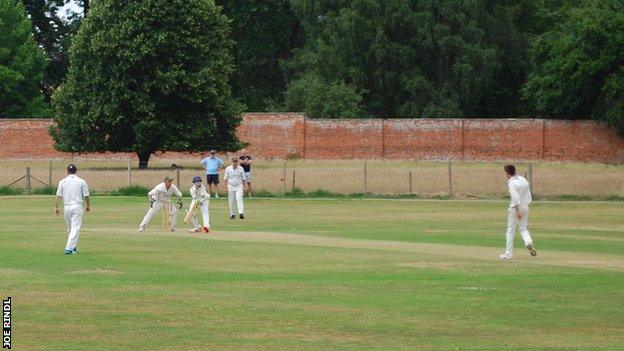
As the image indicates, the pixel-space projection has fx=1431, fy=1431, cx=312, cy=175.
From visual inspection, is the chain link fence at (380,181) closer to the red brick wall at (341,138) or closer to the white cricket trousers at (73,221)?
the red brick wall at (341,138)

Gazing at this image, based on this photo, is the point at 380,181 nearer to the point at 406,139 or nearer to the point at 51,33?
the point at 406,139

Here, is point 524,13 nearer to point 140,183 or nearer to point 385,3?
point 385,3

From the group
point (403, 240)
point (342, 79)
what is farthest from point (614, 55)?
point (403, 240)

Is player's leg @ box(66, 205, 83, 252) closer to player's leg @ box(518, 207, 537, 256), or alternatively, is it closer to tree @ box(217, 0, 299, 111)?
player's leg @ box(518, 207, 537, 256)

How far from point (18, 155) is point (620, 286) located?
64.4 meters

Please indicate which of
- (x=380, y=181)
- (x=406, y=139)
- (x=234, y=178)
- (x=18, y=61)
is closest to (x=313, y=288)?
(x=234, y=178)

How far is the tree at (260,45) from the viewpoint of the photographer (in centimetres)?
9975

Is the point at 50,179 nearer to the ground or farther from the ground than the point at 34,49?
nearer to the ground

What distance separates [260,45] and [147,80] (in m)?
35.0

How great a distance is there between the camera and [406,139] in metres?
83.6

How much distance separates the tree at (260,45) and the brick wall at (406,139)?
613 inches

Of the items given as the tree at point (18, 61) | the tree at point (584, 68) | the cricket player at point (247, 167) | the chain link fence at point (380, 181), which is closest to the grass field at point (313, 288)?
the cricket player at point (247, 167)

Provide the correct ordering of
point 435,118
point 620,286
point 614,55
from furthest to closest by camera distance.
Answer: point 435,118
point 614,55
point 620,286

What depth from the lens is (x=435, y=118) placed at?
286 feet
